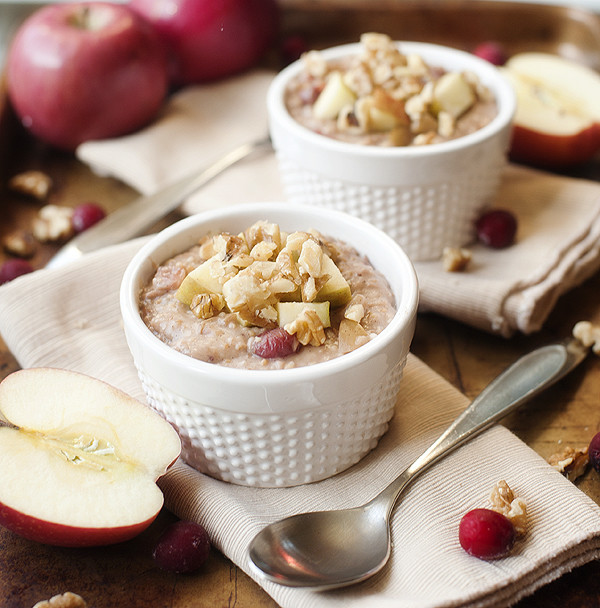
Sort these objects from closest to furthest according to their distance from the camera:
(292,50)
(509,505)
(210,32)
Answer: (509,505), (210,32), (292,50)

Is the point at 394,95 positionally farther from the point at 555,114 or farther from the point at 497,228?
the point at 555,114

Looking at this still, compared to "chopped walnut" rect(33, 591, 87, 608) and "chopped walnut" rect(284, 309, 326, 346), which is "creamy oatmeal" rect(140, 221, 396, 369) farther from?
"chopped walnut" rect(33, 591, 87, 608)

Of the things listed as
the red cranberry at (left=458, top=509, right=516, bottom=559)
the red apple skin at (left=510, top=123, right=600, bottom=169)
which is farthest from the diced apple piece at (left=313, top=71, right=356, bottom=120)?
the red cranberry at (left=458, top=509, right=516, bottom=559)

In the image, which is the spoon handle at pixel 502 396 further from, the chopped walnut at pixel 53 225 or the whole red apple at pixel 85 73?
the whole red apple at pixel 85 73

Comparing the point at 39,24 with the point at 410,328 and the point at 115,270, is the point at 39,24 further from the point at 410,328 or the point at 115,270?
the point at 410,328

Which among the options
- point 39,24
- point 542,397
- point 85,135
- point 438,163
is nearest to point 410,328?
point 542,397

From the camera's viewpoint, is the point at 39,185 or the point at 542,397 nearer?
the point at 542,397

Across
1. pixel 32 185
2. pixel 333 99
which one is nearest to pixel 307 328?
pixel 333 99
